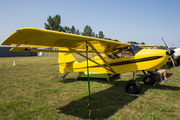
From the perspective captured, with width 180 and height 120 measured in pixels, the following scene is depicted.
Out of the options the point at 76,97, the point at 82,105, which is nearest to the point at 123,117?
the point at 82,105

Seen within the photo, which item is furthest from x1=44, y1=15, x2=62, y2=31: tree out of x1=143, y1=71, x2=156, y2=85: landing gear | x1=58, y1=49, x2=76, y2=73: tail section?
x1=143, y1=71, x2=156, y2=85: landing gear

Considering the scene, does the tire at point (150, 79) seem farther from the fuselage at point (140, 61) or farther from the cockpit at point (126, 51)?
the cockpit at point (126, 51)

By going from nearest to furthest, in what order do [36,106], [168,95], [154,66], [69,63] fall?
[36,106]
[168,95]
[154,66]
[69,63]

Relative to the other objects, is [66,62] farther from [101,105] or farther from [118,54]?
[101,105]

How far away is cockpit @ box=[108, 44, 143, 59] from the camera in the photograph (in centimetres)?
534

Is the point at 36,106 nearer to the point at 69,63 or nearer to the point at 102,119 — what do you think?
the point at 102,119

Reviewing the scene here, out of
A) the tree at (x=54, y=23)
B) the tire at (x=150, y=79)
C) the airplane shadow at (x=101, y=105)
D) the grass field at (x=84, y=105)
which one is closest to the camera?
the grass field at (x=84, y=105)

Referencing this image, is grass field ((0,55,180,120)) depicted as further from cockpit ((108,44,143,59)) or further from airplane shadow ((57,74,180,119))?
cockpit ((108,44,143,59))

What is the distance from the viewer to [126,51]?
560cm

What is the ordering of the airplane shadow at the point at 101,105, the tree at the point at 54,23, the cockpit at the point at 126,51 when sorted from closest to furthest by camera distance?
the airplane shadow at the point at 101,105
the cockpit at the point at 126,51
the tree at the point at 54,23

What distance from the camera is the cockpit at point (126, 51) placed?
5.34 m

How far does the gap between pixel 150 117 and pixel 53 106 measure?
294 centimetres

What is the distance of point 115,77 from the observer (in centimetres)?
789

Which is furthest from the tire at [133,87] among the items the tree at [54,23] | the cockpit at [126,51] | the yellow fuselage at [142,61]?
the tree at [54,23]
